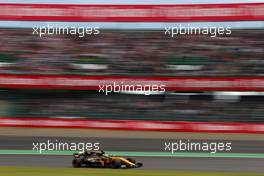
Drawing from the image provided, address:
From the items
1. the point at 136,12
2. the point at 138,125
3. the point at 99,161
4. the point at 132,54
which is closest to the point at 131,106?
the point at 138,125

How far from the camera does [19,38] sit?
1545 cm

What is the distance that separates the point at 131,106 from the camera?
13.4 metres

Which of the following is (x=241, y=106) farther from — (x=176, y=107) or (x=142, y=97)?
(x=142, y=97)

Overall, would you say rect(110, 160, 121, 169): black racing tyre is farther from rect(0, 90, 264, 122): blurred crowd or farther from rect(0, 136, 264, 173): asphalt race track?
rect(0, 90, 264, 122): blurred crowd

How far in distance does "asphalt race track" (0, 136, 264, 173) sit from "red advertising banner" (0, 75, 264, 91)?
196 centimetres

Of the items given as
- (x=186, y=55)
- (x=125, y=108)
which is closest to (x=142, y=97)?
(x=125, y=108)

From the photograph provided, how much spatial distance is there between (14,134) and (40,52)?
9.83 ft

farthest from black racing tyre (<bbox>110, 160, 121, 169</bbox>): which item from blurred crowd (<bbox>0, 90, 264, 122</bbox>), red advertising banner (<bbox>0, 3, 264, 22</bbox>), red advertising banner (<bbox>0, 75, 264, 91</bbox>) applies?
red advertising banner (<bbox>0, 3, 264, 22</bbox>)

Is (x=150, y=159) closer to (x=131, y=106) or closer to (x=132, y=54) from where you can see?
(x=131, y=106)

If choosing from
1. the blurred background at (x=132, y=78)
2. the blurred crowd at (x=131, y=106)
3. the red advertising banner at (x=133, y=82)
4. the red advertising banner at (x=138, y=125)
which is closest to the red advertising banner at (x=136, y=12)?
the blurred background at (x=132, y=78)

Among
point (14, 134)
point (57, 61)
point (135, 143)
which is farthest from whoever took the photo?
point (57, 61)

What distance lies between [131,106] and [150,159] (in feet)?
12.1

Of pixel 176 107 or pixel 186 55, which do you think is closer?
pixel 176 107

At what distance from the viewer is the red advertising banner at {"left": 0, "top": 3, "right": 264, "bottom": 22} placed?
48.7 ft
